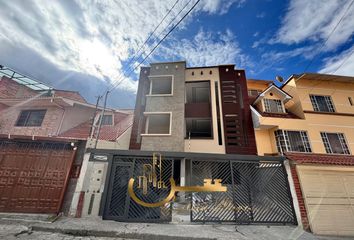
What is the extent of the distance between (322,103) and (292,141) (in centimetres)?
453

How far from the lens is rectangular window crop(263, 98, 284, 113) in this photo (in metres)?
11.6

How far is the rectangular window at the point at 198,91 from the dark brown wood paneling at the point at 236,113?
4.77ft

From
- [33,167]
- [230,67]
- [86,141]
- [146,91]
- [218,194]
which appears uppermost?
[230,67]

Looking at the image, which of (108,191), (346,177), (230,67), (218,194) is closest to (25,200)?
(108,191)

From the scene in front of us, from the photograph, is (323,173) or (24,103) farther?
(24,103)

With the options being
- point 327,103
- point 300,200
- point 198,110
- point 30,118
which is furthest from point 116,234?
point 327,103

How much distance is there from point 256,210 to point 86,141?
332 inches

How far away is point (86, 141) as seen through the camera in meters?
7.21

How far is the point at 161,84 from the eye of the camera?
12805mm

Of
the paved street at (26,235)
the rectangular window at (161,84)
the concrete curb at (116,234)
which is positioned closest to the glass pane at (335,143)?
the concrete curb at (116,234)

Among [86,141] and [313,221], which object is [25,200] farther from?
[313,221]

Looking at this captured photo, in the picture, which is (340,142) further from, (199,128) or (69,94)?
(69,94)

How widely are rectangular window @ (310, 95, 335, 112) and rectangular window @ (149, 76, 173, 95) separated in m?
11.4

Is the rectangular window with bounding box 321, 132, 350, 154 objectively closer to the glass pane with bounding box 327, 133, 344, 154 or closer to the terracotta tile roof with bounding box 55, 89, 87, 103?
the glass pane with bounding box 327, 133, 344, 154
